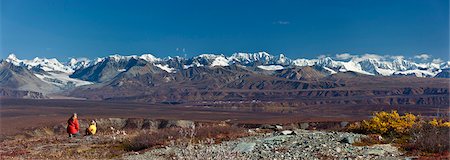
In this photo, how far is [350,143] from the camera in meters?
20.7

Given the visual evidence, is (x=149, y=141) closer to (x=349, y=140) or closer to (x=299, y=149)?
(x=299, y=149)

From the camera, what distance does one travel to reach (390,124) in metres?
24.2

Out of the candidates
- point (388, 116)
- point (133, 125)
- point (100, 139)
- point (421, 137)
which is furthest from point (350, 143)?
point (133, 125)

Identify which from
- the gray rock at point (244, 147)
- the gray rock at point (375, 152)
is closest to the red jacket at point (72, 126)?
the gray rock at point (244, 147)

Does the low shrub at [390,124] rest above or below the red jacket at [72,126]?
above

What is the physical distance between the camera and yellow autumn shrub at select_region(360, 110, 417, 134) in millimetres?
23812

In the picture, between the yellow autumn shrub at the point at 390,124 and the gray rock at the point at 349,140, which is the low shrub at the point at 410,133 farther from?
the gray rock at the point at 349,140

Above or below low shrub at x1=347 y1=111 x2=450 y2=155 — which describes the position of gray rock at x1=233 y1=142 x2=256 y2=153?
below

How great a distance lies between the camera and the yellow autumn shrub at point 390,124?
2381 centimetres

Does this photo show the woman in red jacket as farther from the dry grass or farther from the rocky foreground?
the rocky foreground

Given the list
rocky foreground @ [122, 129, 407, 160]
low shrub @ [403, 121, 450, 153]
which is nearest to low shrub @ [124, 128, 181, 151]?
rocky foreground @ [122, 129, 407, 160]

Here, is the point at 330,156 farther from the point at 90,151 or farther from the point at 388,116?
the point at 90,151

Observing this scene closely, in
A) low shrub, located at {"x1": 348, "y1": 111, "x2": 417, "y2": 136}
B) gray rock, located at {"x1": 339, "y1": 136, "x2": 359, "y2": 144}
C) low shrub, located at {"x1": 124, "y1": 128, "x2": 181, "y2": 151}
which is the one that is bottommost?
low shrub, located at {"x1": 124, "y1": 128, "x2": 181, "y2": 151}

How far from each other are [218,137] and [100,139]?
8095mm
